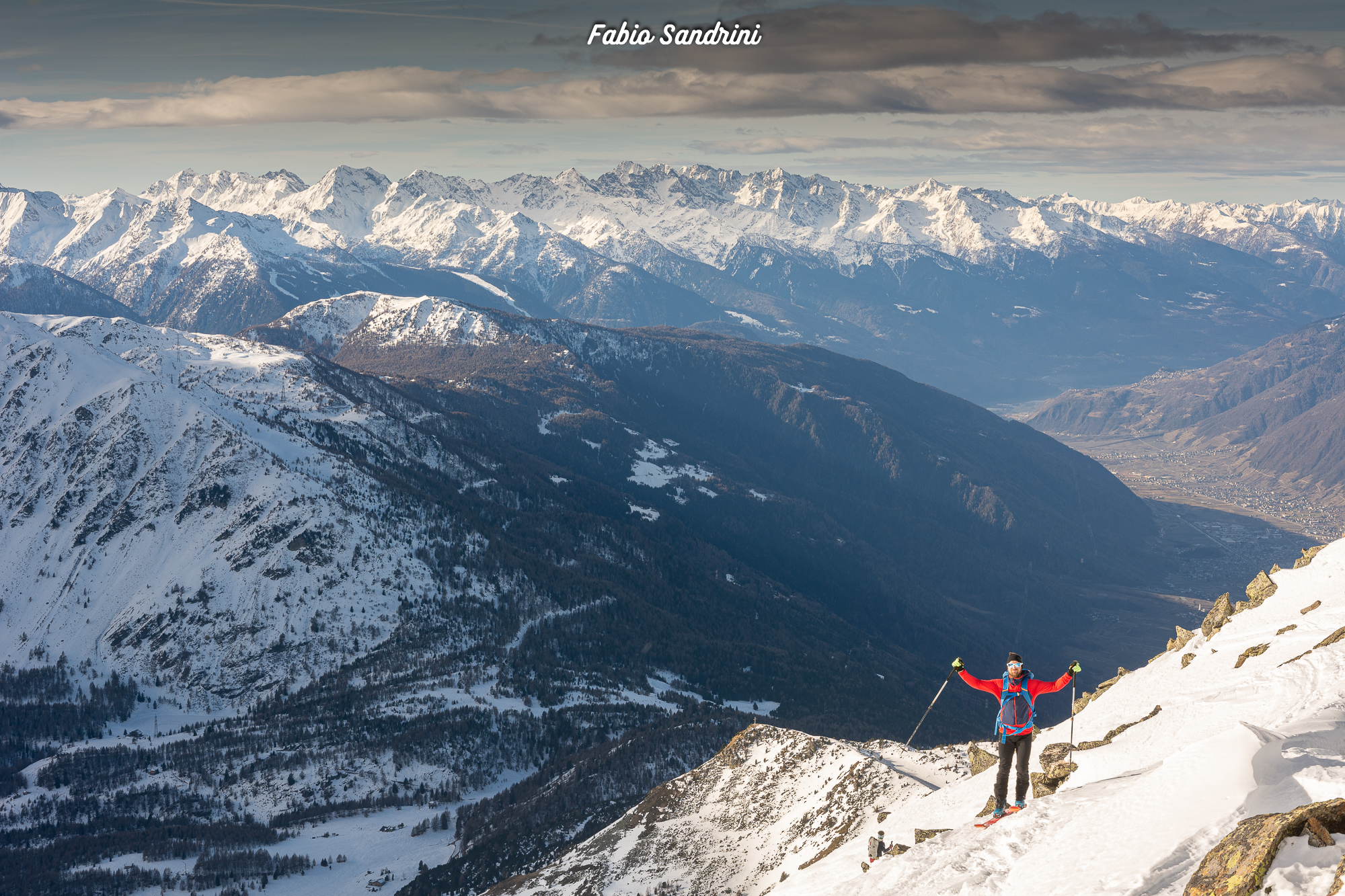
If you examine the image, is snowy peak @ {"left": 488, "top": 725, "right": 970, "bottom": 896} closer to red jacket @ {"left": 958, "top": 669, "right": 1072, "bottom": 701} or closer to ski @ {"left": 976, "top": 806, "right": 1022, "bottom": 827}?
ski @ {"left": 976, "top": 806, "right": 1022, "bottom": 827}

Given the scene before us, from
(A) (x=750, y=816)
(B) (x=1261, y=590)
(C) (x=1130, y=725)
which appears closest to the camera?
(C) (x=1130, y=725)

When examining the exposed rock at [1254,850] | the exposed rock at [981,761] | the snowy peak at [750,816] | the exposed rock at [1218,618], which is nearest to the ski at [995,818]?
the exposed rock at [1254,850]

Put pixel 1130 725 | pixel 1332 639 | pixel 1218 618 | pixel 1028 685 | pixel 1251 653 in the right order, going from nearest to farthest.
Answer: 1. pixel 1028 685
2. pixel 1332 639
3. pixel 1130 725
4. pixel 1251 653
5. pixel 1218 618

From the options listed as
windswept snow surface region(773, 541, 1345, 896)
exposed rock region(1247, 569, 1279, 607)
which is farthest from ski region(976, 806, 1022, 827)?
exposed rock region(1247, 569, 1279, 607)

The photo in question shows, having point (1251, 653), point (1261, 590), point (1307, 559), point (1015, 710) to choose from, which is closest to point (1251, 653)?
point (1251, 653)

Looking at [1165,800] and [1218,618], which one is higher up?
[1165,800]

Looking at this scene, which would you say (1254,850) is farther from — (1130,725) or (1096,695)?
(1096,695)
